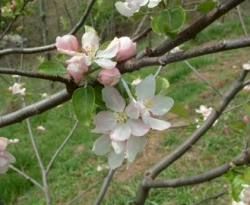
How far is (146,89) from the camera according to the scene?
703 mm

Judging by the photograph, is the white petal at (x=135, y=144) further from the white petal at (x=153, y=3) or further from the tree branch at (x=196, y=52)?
the white petal at (x=153, y=3)

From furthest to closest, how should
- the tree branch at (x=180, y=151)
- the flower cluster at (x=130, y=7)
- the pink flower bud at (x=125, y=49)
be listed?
the tree branch at (x=180, y=151), the flower cluster at (x=130, y=7), the pink flower bud at (x=125, y=49)

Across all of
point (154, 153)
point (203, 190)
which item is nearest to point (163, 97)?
point (203, 190)

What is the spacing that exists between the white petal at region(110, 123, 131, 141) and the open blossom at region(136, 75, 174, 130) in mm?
37

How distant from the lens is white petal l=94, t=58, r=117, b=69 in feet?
2.07

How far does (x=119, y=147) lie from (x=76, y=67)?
0.17 m

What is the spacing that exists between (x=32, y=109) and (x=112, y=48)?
18cm

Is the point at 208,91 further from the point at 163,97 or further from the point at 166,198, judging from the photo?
the point at 163,97

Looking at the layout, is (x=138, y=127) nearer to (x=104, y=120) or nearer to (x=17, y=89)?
(x=104, y=120)

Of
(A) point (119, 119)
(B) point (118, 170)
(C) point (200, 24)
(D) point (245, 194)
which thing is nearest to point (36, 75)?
(A) point (119, 119)

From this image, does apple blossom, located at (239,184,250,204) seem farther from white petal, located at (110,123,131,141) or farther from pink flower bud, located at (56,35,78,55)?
pink flower bud, located at (56,35,78,55)

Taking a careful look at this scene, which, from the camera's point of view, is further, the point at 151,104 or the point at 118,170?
Answer: the point at 118,170

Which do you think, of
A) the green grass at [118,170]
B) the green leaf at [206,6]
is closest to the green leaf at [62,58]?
the green leaf at [206,6]

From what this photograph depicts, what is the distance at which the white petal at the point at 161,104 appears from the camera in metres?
0.71
